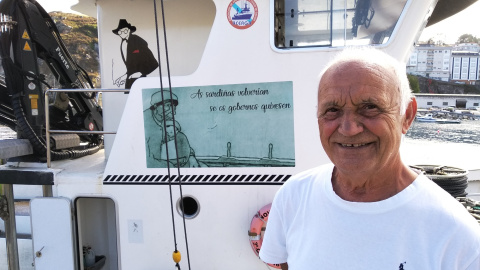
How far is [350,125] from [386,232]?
0.33 metres

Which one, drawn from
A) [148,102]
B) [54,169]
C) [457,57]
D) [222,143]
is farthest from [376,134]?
[457,57]

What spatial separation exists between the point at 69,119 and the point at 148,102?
2.18 m

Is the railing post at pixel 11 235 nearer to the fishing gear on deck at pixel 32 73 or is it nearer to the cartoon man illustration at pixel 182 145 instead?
the fishing gear on deck at pixel 32 73

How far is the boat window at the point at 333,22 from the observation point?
8.84ft

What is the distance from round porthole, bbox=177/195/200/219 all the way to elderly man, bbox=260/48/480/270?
171 cm

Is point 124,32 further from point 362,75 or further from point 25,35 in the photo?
point 362,75

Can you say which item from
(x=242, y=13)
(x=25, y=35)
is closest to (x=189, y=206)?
(x=242, y=13)

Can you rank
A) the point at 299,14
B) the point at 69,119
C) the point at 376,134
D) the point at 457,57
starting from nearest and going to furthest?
the point at 376,134
the point at 299,14
the point at 69,119
the point at 457,57

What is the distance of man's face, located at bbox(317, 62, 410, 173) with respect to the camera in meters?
1.14

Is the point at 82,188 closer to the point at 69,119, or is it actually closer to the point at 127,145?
the point at 127,145

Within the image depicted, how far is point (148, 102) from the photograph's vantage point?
113 inches

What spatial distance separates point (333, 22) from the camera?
2.72 meters

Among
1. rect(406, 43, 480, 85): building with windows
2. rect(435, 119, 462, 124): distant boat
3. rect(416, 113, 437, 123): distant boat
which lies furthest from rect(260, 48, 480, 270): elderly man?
rect(406, 43, 480, 85): building with windows

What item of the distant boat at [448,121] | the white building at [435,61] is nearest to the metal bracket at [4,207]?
the distant boat at [448,121]
